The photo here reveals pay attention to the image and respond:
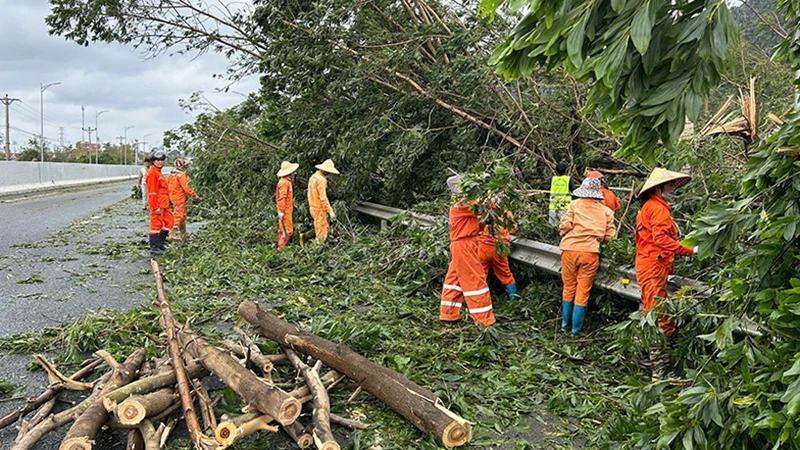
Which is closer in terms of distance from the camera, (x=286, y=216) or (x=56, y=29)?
(x=286, y=216)

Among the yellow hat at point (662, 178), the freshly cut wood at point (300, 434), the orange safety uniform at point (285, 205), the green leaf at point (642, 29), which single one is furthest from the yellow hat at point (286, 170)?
the green leaf at point (642, 29)

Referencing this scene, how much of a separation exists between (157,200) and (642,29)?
9.69 meters

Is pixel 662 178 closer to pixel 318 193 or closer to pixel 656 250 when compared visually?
pixel 656 250

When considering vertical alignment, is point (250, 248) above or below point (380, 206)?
below

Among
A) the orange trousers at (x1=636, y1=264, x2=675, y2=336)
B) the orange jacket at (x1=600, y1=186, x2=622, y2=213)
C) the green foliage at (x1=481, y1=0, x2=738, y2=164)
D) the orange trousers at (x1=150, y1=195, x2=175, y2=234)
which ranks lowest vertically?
the orange trousers at (x1=150, y1=195, x2=175, y2=234)

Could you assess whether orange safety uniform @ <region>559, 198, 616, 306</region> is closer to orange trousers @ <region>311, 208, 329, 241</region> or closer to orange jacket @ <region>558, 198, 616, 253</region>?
orange jacket @ <region>558, 198, 616, 253</region>

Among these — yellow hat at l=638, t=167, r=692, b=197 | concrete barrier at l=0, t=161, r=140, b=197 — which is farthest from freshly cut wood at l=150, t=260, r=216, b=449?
concrete barrier at l=0, t=161, r=140, b=197

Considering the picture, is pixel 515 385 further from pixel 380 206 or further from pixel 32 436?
pixel 380 206

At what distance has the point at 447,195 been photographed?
9.01 meters

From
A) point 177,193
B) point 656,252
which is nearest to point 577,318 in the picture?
Result: point 656,252

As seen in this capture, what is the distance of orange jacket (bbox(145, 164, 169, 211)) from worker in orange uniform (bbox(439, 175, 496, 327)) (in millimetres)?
6377

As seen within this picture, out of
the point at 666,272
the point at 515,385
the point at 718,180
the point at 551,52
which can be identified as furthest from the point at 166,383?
the point at 718,180

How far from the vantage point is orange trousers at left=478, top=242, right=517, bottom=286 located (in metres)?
6.05

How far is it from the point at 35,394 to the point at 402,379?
2623 mm
